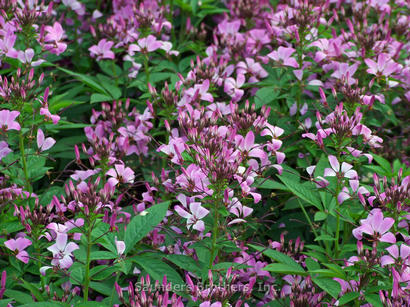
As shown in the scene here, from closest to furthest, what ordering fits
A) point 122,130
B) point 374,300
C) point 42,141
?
1. point 374,300
2. point 42,141
3. point 122,130

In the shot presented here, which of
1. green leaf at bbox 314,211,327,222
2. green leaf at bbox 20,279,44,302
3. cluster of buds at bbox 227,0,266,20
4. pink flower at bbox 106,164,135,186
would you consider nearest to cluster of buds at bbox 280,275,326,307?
green leaf at bbox 314,211,327,222

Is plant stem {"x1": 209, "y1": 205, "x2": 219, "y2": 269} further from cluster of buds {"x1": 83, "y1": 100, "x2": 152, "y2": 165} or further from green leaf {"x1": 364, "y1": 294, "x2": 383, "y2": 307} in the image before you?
cluster of buds {"x1": 83, "y1": 100, "x2": 152, "y2": 165}

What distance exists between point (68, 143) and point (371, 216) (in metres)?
1.98

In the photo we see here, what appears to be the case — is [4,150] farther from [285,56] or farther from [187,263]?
[285,56]

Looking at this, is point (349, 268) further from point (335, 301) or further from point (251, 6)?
point (251, 6)

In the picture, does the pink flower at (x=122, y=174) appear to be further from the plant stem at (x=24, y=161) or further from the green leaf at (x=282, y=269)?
the green leaf at (x=282, y=269)

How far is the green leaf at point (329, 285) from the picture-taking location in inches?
88.8

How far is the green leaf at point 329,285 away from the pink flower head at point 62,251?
103cm

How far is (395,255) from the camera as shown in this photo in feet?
7.18

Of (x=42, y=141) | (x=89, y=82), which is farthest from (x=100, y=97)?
(x=42, y=141)

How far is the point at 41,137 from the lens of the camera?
2801 mm

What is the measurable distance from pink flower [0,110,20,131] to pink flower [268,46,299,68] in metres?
1.50

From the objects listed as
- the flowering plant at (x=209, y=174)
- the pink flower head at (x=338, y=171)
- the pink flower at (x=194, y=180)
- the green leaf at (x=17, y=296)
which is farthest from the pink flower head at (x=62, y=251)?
the pink flower head at (x=338, y=171)

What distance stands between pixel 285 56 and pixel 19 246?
1813 mm
